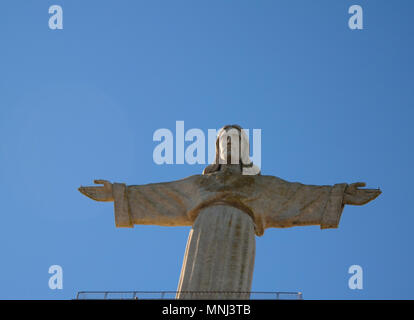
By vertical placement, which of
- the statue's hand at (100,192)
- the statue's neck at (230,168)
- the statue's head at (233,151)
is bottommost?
the statue's hand at (100,192)

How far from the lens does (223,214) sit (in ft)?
86.8

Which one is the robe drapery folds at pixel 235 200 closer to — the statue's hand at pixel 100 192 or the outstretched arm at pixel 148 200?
the outstretched arm at pixel 148 200

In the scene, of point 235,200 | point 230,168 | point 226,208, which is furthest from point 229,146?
point 226,208

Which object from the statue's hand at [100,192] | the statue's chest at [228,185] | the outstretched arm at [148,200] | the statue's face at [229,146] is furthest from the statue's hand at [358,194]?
the statue's hand at [100,192]

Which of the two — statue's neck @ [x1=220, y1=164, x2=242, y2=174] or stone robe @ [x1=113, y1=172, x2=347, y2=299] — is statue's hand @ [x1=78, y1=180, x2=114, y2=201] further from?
statue's neck @ [x1=220, y1=164, x2=242, y2=174]

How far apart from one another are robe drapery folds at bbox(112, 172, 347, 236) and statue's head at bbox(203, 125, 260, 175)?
1.93 feet

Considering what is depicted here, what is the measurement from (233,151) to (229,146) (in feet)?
0.67

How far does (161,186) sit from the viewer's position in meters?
28.4

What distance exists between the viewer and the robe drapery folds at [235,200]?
27047 millimetres

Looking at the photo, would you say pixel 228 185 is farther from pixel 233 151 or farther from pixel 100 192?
pixel 100 192

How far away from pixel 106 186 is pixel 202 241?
149 inches
